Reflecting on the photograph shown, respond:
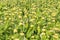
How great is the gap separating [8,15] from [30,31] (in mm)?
795

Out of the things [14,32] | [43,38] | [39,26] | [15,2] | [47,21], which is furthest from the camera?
[15,2]

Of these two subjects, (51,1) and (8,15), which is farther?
(51,1)

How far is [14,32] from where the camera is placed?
3330 mm

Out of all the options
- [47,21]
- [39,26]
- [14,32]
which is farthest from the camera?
[47,21]

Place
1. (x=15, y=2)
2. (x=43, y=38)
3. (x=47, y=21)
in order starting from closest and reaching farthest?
(x=43, y=38), (x=47, y=21), (x=15, y=2)

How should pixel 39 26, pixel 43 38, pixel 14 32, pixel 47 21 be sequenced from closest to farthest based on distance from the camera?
pixel 43 38
pixel 14 32
pixel 39 26
pixel 47 21

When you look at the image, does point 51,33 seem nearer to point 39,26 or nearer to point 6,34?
point 39,26

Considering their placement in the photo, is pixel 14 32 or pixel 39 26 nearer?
pixel 14 32

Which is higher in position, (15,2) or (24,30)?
(15,2)

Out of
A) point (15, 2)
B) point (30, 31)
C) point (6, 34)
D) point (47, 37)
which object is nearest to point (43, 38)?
point (47, 37)

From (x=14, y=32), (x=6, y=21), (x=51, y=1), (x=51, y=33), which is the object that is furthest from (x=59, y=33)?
(x=51, y=1)

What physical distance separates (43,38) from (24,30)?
503 mm

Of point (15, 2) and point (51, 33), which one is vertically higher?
point (15, 2)

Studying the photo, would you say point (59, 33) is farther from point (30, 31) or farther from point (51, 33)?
point (30, 31)
